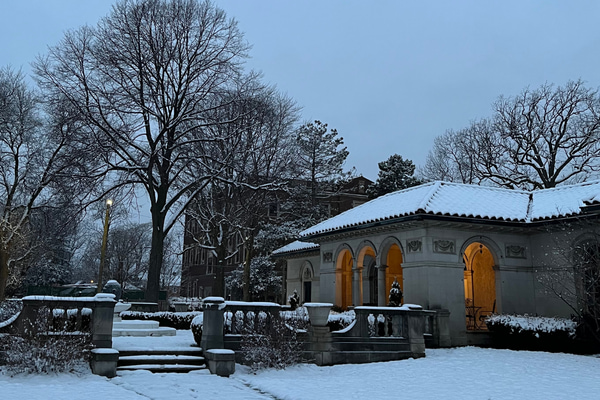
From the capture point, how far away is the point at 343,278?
2320 cm

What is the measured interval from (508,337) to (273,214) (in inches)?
1171

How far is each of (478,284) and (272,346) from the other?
40.3 ft

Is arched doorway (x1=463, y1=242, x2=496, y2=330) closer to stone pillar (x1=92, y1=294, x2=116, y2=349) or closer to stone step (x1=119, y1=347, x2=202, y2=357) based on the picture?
stone step (x1=119, y1=347, x2=202, y2=357)

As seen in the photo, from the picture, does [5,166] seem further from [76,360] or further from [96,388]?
[96,388]

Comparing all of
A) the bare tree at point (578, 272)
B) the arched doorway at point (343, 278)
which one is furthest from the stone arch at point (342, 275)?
the bare tree at point (578, 272)

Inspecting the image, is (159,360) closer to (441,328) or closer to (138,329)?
(138,329)

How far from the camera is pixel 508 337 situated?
17.3 meters

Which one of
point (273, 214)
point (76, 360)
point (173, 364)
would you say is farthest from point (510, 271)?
point (273, 214)

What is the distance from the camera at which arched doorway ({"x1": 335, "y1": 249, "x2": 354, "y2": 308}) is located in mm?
22953

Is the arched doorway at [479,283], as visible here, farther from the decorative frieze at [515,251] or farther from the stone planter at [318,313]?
the stone planter at [318,313]

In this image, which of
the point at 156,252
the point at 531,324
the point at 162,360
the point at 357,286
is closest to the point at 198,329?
the point at 162,360

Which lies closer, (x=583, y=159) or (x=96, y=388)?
(x=96, y=388)

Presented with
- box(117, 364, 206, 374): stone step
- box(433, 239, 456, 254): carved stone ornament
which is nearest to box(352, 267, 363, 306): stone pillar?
box(433, 239, 456, 254): carved stone ornament

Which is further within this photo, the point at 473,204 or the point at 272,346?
the point at 473,204
